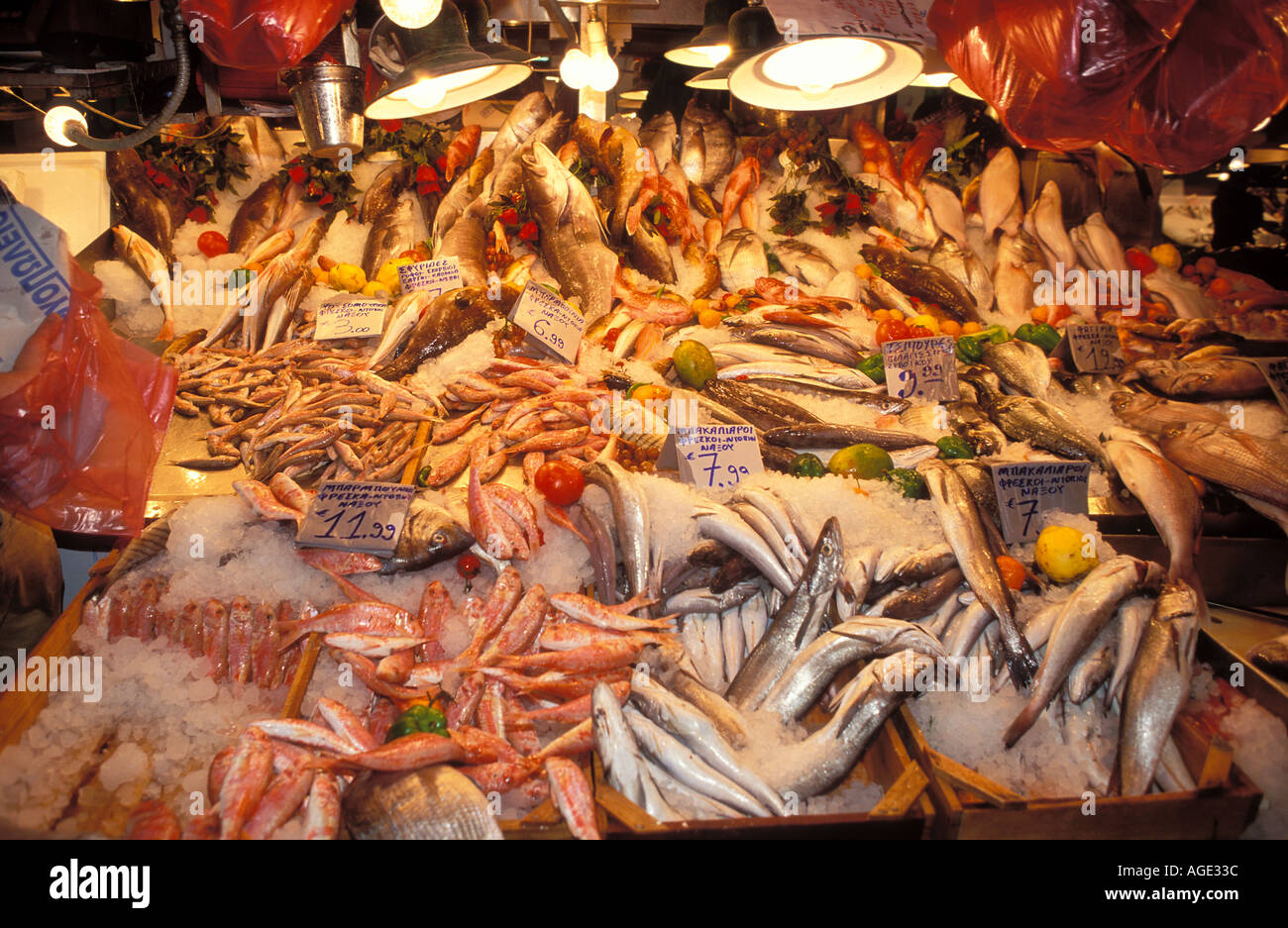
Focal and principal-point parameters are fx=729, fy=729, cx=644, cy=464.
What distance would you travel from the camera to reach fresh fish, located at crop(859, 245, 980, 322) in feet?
14.8

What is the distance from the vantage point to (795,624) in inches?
85.1

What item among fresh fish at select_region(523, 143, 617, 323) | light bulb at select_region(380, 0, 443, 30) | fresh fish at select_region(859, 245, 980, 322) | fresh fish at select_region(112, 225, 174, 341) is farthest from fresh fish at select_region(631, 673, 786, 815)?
fresh fish at select_region(112, 225, 174, 341)

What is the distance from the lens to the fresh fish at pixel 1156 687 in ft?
6.44

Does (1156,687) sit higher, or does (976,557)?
(976,557)

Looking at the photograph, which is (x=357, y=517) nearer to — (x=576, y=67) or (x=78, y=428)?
(x=78, y=428)

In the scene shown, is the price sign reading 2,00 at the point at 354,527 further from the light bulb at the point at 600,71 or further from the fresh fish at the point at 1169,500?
the light bulb at the point at 600,71

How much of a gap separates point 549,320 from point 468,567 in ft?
5.48

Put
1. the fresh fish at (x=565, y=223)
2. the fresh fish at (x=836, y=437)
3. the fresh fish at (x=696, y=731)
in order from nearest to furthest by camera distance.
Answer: the fresh fish at (x=696, y=731)
the fresh fish at (x=836, y=437)
the fresh fish at (x=565, y=223)

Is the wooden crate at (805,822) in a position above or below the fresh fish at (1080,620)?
below

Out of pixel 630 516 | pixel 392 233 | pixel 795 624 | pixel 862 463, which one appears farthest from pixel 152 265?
pixel 795 624

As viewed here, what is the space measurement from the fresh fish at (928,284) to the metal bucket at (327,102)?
10.6 feet

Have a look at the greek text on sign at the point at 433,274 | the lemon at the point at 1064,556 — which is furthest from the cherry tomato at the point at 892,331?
the greek text on sign at the point at 433,274

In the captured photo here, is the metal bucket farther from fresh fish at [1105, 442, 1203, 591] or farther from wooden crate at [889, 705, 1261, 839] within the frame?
fresh fish at [1105, 442, 1203, 591]
